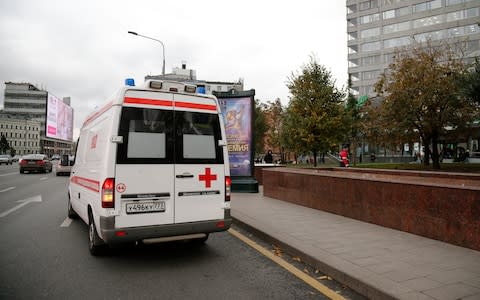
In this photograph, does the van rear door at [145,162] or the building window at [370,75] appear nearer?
the van rear door at [145,162]

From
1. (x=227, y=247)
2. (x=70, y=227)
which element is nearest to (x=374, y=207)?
(x=227, y=247)

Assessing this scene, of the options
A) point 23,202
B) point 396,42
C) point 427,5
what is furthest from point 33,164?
point 427,5

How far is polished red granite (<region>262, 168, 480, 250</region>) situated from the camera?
5.00 m

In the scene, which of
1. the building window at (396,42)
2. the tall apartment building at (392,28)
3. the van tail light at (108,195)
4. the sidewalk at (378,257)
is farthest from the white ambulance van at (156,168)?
the building window at (396,42)

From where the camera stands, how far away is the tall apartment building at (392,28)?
52719 millimetres

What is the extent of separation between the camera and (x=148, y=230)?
4551mm

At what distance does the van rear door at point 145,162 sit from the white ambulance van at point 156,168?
12mm

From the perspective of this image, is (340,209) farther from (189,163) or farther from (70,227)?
(70,227)

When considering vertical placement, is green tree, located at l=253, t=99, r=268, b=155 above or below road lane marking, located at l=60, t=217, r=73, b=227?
above

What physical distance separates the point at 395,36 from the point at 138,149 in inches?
2535

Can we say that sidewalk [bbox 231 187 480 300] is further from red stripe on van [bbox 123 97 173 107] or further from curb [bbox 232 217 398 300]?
red stripe on van [bbox 123 97 173 107]

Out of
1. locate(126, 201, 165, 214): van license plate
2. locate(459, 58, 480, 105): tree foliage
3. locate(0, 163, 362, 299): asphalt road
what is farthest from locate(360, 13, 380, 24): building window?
locate(126, 201, 165, 214): van license plate

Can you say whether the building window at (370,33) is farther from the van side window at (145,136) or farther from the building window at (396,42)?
the van side window at (145,136)

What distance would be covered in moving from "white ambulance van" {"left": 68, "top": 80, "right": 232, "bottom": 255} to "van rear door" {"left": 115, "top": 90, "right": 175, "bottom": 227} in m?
0.01
